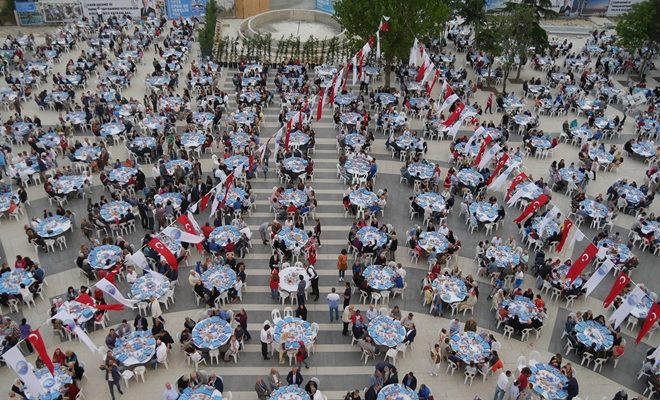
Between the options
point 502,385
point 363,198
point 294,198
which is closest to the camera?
point 502,385

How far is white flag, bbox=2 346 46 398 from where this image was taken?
1394 cm

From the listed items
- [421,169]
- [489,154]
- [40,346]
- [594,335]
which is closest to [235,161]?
[421,169]

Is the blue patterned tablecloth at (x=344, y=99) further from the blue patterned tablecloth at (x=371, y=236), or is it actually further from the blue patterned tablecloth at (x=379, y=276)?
the blue patterned tablecloth at (x=379, y=276)

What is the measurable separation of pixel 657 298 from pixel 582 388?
18.5 ft

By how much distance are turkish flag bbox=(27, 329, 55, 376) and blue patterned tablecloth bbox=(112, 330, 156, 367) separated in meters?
1.95

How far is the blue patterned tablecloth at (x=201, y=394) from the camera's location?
1540cm

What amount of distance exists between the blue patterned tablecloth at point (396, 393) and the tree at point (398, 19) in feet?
80.3

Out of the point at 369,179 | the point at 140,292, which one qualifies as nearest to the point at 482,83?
the point at 369,179

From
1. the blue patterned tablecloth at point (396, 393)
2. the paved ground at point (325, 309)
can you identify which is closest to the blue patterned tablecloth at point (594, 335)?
the paved ground at point (325, 309)

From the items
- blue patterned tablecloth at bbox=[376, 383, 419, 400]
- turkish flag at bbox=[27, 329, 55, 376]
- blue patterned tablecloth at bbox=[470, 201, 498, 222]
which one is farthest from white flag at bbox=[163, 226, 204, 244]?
blue patterned tablecloth at bbox=[470, 201, 498, 222]

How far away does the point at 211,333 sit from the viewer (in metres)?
17.7

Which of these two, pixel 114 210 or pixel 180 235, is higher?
pixel 180 235

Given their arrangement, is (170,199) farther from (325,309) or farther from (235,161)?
(325,309)

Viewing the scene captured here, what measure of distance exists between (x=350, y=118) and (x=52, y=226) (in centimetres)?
1699
